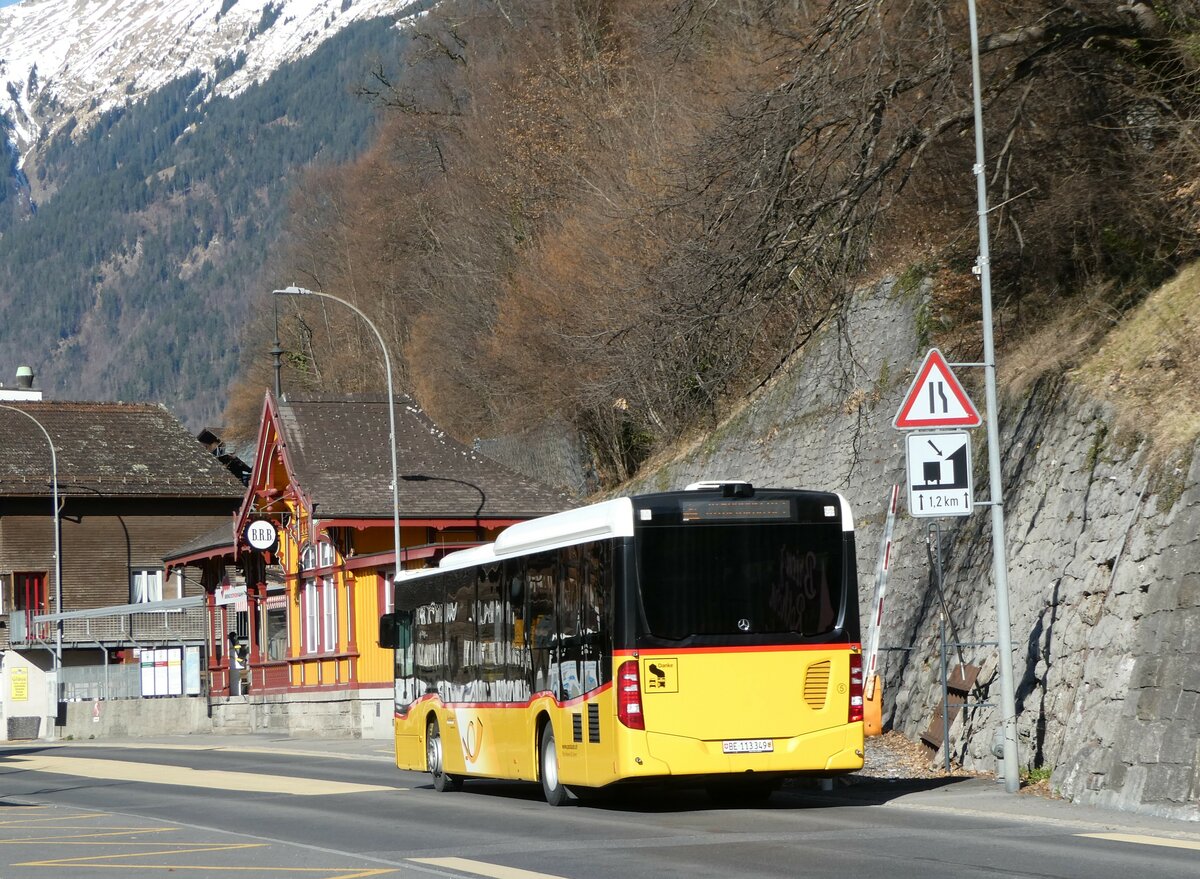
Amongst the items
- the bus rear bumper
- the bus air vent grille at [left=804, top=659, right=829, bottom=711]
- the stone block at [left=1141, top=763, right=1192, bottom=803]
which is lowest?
the stone block at [left=1141, top=763, right=1192, bottom=803]

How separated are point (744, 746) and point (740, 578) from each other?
1.56 meters

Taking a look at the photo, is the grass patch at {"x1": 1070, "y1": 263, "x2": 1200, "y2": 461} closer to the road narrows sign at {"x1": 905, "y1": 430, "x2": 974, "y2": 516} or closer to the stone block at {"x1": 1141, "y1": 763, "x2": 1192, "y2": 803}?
the road narrows sign at {"x1": 905, "y1": 430, "x2": 974, "y2": 516}

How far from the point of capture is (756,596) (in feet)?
57.2

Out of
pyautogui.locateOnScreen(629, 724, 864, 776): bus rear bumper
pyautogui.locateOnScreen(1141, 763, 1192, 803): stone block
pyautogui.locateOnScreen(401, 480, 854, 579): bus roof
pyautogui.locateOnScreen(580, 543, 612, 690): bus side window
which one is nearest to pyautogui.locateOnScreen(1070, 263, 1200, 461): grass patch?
pyautogui.locateOnScreen(401, 480, 854, 579): bus roof

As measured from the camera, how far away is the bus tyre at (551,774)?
1894cm

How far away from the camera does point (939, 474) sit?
17500mm

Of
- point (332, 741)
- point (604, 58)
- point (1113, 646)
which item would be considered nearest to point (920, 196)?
point (1113, 646)

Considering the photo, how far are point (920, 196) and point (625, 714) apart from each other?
16769 mm

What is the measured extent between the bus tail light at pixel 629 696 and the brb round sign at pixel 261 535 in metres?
35.4

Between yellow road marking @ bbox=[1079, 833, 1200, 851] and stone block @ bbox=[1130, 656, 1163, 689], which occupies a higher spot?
stone block @ bbox=[1130, 656, 1163, 689]

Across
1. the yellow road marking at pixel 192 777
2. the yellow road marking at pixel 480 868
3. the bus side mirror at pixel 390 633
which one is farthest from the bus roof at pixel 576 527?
the yellow road marking at pixel 192 777

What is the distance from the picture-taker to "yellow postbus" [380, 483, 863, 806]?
17.0 m

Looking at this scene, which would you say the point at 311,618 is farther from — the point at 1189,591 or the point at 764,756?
the point at 1189,591

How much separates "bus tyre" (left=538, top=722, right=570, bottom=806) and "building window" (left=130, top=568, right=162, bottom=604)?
57.5 metres
